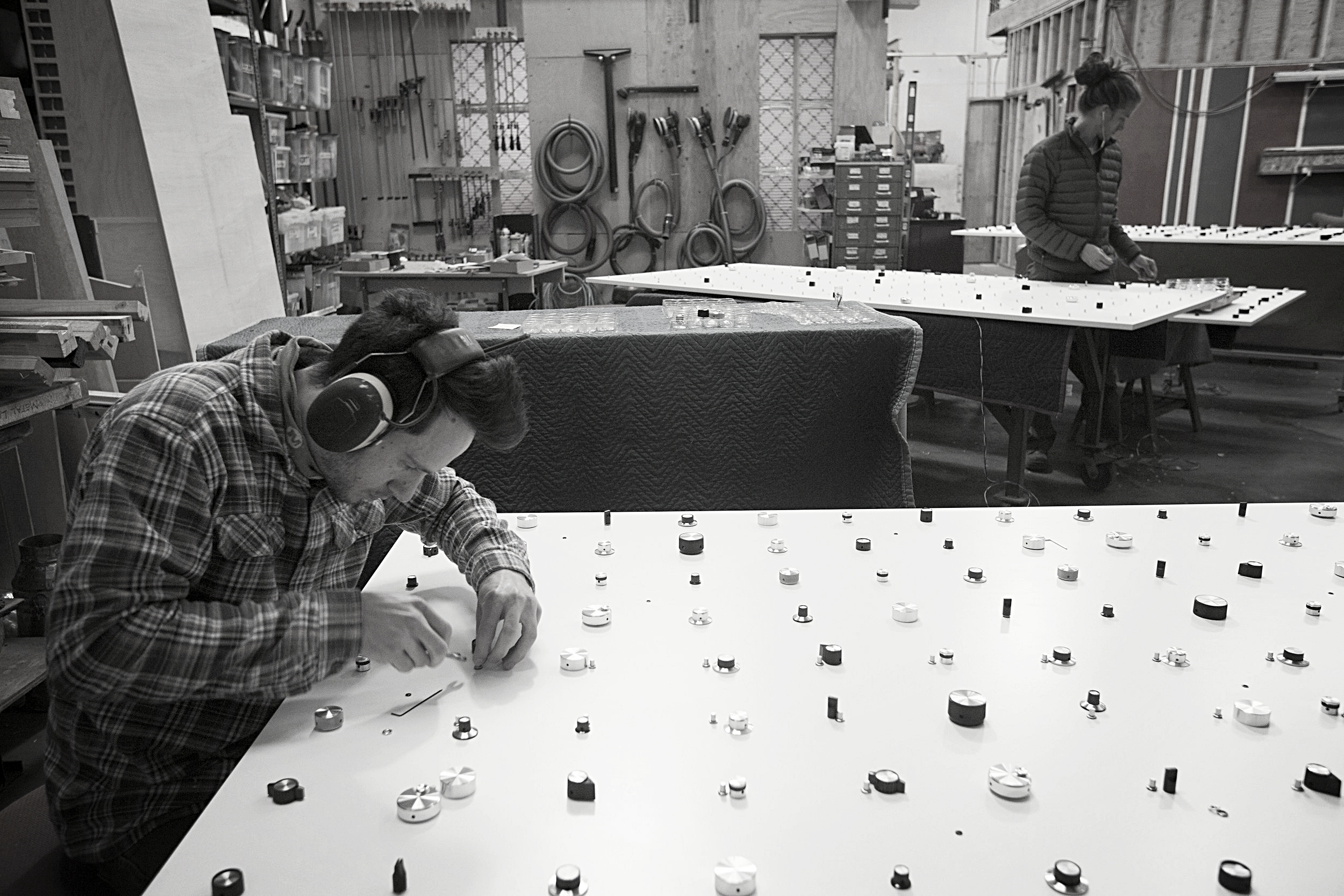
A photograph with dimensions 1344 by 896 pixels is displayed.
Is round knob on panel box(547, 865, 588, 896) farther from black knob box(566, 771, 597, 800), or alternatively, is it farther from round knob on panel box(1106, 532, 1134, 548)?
round knob on panel box(1106, 532, 1134, 548)

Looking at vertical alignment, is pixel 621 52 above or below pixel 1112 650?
above

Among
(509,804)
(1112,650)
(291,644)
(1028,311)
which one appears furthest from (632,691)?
(1028,311)

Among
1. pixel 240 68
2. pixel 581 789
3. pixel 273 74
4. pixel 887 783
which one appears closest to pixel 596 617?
pixel 581 789

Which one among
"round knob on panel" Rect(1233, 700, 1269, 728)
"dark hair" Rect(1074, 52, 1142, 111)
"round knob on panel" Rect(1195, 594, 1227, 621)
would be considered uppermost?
"dark hair" Rect(1074, 52, 1142, 111)

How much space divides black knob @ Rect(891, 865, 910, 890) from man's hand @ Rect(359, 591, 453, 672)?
592mm

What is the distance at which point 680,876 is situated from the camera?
81 cm

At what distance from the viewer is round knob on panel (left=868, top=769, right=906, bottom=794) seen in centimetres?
91

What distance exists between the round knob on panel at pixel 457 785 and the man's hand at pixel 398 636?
22 cm

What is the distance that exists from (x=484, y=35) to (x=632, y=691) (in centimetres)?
875

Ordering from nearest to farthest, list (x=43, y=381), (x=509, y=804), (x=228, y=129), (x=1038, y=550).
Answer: (x=509, y=804), (x=1038, y=550), (x=43, y=381), (x=228, y=129)

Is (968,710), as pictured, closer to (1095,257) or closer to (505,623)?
(505,623)

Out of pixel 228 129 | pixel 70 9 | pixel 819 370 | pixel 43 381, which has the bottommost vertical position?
pixel 819 370

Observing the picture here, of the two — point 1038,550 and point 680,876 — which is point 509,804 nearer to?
point 680,876

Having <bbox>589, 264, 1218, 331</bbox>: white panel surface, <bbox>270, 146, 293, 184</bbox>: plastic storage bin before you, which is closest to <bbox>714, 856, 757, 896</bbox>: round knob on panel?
<bbox>589, 264, 1218, 331</bbox>: white panel surface
